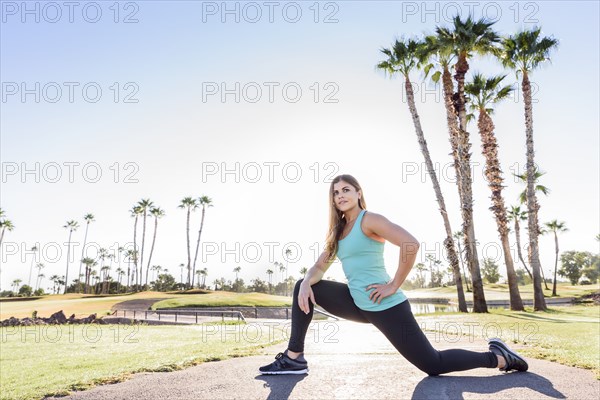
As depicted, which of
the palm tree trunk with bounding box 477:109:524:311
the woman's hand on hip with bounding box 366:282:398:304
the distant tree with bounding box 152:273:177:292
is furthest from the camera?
the distant tree with bounding box 152:273:177:292

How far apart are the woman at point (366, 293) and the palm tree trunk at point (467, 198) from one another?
19.4 meters

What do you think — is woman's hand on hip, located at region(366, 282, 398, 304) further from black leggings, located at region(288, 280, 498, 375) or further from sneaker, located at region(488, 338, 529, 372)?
sneaker, located at region(488, 338, 529, 372)

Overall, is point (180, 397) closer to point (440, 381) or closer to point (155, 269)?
point (440, 381)

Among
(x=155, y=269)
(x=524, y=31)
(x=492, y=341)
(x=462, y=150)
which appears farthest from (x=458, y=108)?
(x=155, y=269)

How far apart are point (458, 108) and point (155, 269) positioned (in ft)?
442

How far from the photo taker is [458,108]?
2339 cm

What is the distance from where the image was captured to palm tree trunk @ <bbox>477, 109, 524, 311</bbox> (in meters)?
24.6

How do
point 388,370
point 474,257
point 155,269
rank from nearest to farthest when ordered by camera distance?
point 388,370, point 474,257, point 155,269

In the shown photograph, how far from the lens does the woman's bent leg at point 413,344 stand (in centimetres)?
353

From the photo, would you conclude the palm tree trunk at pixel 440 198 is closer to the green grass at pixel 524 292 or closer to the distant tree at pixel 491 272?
the green grass at pixel 524 292

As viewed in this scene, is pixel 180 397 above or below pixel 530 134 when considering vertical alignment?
below

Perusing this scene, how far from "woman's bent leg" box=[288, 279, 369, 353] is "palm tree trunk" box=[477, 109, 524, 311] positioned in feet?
79.1

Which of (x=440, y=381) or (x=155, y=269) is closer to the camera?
(x=440, y=381)

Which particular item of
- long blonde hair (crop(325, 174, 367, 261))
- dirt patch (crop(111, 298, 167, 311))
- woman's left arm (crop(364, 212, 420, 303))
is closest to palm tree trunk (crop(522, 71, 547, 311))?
long blonde hair (crop(325, 174, 367, 261))
